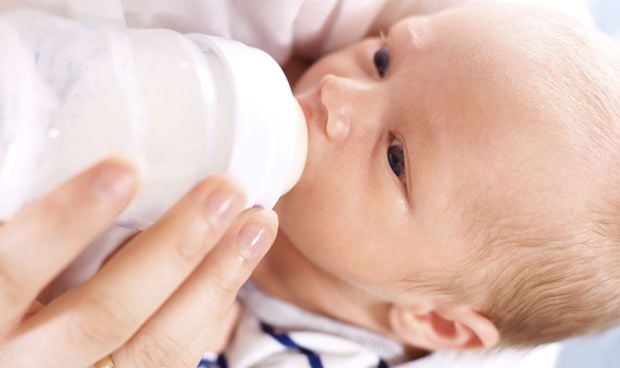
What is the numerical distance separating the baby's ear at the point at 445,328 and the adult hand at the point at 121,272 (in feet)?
1.31

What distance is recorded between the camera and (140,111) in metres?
0.59

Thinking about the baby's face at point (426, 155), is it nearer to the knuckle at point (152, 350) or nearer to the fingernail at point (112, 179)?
the knuckle at point (152, 350)

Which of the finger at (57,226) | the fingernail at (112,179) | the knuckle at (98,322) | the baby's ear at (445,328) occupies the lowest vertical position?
the baby's ear at (445,328)

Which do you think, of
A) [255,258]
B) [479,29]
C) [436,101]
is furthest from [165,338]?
[479,29]

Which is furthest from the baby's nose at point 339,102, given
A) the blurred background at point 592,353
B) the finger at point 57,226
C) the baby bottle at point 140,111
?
the blurred background at point 592,353

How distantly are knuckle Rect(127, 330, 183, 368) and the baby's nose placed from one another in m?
0.33

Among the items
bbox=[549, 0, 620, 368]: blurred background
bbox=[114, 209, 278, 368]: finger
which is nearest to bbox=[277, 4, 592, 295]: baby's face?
bbox=[114, 209, 278, 368]: finger

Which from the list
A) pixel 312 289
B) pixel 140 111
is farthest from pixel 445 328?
pixel 140 111

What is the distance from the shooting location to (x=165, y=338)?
72 centimetres

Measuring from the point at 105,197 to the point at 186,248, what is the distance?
0.36 feet

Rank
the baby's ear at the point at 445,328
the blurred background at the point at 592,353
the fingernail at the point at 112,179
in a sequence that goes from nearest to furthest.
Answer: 1. the fingernail at the point at 112,179
2. the baby's ear at the point at 445,328
3. the blurred background at the point at 592,353

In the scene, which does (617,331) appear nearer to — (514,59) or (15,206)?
(514,59)

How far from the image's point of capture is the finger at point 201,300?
0.66 metres

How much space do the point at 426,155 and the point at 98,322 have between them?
0.47m
